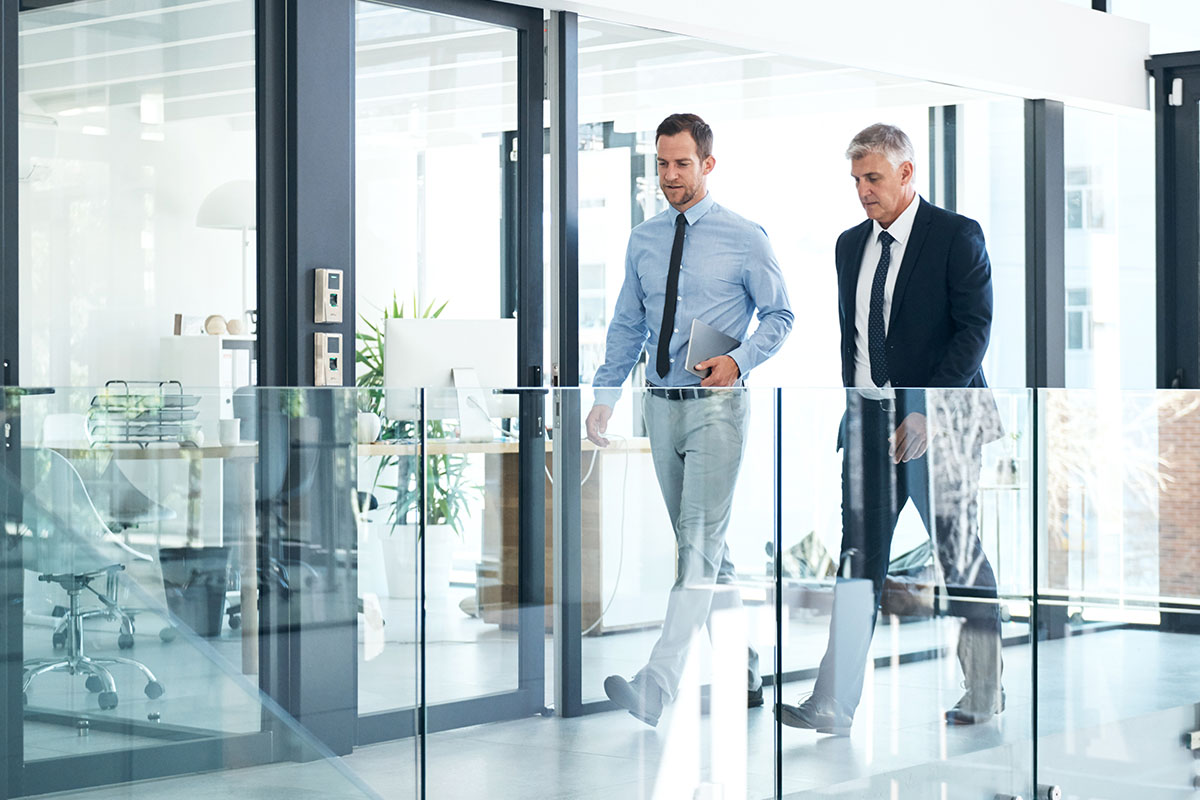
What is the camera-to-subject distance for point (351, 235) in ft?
14.1

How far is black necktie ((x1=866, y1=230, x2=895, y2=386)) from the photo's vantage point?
3.81 metres

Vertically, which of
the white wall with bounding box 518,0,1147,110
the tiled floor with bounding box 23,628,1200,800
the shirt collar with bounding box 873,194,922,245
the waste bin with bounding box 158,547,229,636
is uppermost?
the white wall with bounding box 518,0,1147,110

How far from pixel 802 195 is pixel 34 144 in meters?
2.88

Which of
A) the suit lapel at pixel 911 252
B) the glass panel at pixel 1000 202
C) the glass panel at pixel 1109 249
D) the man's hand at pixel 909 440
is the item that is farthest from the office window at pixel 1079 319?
the man's hand at pixel 909 440

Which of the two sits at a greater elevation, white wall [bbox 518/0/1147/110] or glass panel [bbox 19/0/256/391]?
white wall [bbox 518/0/1147/110]

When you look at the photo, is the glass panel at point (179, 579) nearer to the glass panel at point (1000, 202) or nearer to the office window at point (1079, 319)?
the glass panel at point (1000, 202)

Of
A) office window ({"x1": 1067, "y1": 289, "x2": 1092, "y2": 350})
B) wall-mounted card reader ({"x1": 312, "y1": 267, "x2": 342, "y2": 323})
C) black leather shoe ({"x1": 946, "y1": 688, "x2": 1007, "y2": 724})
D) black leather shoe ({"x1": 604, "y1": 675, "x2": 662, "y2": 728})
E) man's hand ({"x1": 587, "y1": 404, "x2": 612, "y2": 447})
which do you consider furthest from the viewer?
office window ({"x1": 1067, "y1": 289, "x2": 1092, "y2": 350})

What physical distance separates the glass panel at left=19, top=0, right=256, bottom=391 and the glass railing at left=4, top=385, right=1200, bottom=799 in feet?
2.66

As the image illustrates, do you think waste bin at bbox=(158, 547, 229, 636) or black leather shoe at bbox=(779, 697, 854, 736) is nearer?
waste bin at bbox=(158, 547, 229, 636)

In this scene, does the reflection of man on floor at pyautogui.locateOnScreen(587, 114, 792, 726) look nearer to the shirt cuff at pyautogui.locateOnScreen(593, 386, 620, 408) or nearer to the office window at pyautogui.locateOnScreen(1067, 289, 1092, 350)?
the shirt cuff at pyautogui.locateOnScreen(593, 386, 620, 408)

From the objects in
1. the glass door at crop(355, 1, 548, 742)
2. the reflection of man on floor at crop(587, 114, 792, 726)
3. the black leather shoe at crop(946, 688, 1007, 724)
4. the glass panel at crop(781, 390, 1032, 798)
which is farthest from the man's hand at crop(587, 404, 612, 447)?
the black leather shoe at crop(946, 688, 1007, 724)

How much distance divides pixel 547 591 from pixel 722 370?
89 centimetres

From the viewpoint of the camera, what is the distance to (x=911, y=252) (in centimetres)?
374

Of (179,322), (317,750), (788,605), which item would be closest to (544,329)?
(179,322)
